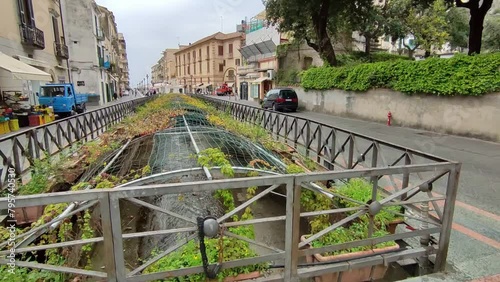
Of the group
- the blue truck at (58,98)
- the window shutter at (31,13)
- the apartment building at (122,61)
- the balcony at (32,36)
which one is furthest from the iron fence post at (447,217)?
the apartment building at (122,61)

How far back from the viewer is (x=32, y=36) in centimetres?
1537

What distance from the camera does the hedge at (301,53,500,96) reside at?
9499 millimetres

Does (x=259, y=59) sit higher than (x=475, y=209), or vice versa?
(x=259, y=59)

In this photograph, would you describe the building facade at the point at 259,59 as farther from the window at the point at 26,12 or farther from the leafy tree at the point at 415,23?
the window at the point at 26,12

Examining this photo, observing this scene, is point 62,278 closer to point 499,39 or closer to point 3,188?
point 3,188

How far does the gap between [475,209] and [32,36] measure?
63.0 ft

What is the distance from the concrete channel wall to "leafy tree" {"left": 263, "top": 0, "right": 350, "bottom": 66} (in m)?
3.61

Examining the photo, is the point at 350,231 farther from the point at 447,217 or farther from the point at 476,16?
the point at 476,16

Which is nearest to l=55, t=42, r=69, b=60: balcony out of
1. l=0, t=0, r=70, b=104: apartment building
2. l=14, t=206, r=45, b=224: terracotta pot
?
l=0, t=0, r=70, b=104: apartment building

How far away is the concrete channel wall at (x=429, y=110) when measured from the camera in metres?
9.47

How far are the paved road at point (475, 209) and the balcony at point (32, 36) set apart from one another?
17.4 m

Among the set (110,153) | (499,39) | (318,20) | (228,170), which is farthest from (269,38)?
(228,170)

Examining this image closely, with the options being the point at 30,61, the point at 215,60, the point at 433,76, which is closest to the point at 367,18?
the point at 433,76

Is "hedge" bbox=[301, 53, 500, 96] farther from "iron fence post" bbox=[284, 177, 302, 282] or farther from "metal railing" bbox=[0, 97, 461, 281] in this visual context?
"iron fence post" bbox=[284, 177, 302, 282]
